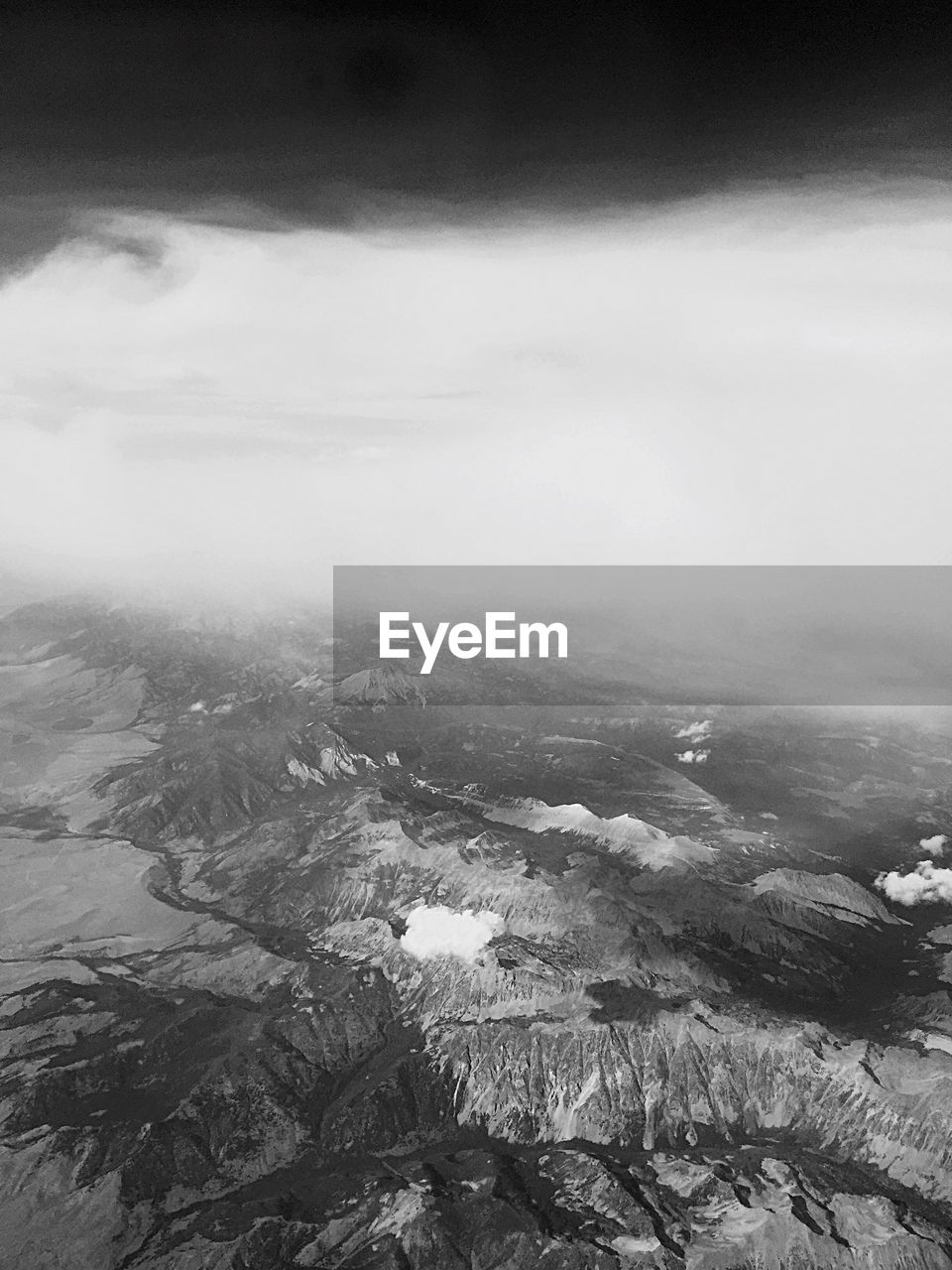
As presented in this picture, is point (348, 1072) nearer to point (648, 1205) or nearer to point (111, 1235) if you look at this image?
point (111, 1235)

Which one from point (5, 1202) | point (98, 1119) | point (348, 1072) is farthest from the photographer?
point (348, 1072)

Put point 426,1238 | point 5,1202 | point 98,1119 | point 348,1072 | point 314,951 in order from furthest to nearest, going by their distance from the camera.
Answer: point 314,951 → point 348,1072 → point 98,1119 → point 5,1202 → point 426,1238

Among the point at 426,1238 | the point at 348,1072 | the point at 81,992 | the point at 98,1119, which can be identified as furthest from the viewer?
the point at 81,992

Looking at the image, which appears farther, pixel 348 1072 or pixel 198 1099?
pixel 348 1072

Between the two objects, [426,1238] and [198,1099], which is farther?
[198,1099]

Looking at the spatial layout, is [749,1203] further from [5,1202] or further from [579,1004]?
[5,1202]

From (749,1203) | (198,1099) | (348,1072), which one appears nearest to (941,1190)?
(749,1203)

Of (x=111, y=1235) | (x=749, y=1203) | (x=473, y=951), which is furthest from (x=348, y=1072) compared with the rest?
(x=749, y=1203)

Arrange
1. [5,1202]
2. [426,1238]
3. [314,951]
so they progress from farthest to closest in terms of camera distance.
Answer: [314,951] → [5,1202] → [426,1238]

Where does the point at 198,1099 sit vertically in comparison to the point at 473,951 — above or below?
below
